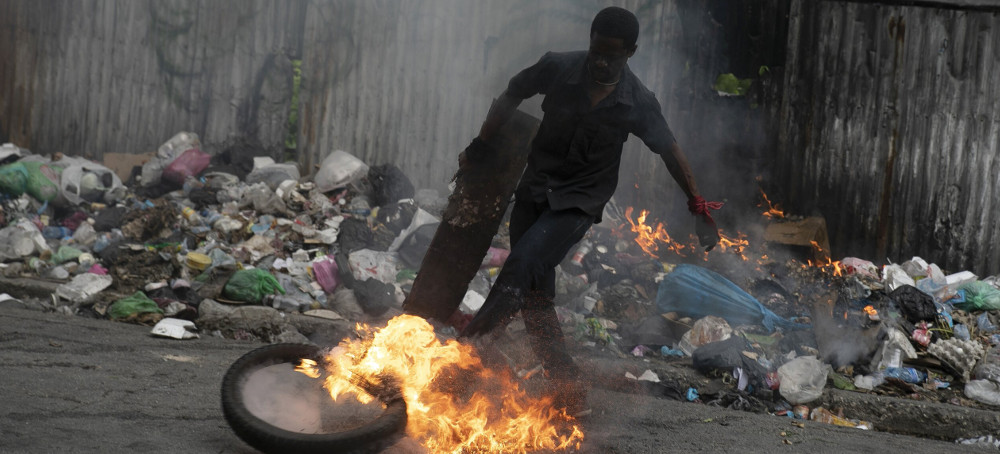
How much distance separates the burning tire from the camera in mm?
2604

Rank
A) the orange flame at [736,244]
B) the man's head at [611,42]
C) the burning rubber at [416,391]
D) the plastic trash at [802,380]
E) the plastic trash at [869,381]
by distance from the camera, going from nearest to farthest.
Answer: the burning rubber at [416,391] < the man's head at [611,42] < the plastic trash at [802,380] < the plastic trash at [869,381] < the orange flame at [736,244]

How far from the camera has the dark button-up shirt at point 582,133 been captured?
12.4ft

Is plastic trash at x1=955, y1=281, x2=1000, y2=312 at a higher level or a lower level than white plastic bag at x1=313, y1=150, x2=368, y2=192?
lower

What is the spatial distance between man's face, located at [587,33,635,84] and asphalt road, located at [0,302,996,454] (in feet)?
5.51

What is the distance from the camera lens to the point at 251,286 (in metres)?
5.71

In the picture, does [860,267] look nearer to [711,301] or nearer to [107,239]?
[711,301]

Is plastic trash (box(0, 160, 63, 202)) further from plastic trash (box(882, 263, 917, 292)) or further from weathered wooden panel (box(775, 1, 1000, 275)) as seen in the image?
plastic trash (box(882, 263, 917, 292))

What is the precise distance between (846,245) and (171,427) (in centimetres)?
675

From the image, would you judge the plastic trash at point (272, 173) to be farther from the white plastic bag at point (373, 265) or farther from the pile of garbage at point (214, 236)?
the white plastic bag at point (373, 265)

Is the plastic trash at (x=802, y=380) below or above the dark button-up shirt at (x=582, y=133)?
below

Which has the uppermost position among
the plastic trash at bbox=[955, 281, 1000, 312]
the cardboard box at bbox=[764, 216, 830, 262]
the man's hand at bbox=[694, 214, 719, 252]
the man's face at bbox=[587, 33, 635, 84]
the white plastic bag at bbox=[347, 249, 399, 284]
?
the man's face at bbox=[587, 33, 635, 84]

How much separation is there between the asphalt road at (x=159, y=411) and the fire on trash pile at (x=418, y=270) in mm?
Answer: 428

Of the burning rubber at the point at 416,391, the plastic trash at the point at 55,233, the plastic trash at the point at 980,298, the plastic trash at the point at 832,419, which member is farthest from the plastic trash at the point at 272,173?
the plastic trash at the point at 980,298

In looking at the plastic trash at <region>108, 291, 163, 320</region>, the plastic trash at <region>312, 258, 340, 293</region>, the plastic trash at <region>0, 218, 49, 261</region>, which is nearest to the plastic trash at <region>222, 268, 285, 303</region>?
the plastic trash at <region>312, 258, 340, 293</region>
